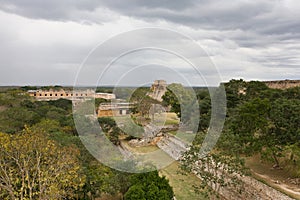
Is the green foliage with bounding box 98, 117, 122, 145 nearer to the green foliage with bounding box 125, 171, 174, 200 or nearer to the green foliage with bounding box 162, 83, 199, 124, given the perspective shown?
Result: the green foliage with bounding box 162, 83, 199, 124

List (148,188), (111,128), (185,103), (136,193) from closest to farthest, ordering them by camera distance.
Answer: (136,193) → (148,188) → (111,128) → (185,103)

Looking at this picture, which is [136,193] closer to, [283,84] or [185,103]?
[185,103]

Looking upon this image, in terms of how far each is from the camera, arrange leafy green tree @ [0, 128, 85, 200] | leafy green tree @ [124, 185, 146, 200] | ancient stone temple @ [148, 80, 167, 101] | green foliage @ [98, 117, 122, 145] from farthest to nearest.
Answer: ancient stone temple @ [148, 80, 167, 101] → green foliage @ [98, 117, 122, 145] → leafy green tree @ [124, 185, 146, 200] → leafy green tree @ [0, 128, 85, 200]

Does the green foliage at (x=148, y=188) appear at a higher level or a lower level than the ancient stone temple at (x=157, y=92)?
lower

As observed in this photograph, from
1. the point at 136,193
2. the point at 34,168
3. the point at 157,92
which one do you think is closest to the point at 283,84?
the point at 157,92

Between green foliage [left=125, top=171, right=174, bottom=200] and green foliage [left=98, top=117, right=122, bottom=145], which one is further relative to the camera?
green foliage [left=98, top=117, right=122, bottom=145]

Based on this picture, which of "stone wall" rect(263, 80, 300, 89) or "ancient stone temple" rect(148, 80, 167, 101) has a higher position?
"stone wall" rect(263, 80, 300, 89)

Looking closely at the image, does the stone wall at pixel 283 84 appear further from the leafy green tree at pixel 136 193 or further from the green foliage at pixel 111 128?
the leafy green tree at pixel 136 193

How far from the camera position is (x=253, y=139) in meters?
16.5

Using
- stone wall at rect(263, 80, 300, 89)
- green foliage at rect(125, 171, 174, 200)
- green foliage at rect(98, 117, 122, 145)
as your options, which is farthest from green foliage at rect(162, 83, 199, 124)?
stone wall at rect(263, 80, 300, 89)

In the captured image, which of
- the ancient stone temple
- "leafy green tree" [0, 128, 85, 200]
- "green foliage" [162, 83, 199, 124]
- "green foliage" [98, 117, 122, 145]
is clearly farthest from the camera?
the ancient stone temple

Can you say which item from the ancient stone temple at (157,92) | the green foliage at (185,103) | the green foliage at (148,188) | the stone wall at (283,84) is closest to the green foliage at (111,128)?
the green foliage at (185,103)

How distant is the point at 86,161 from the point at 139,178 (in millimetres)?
4210

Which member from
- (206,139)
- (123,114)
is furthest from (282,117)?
(123,114)
